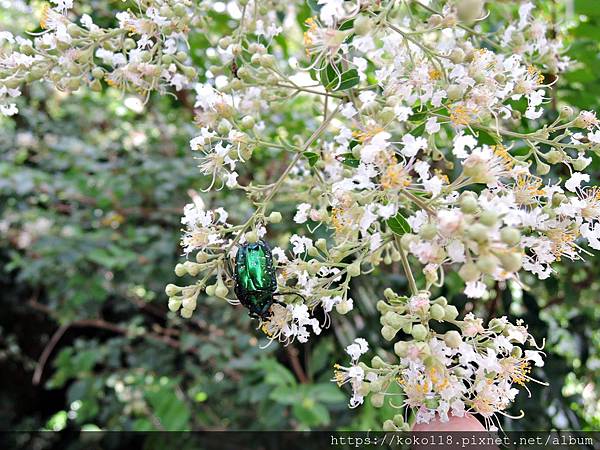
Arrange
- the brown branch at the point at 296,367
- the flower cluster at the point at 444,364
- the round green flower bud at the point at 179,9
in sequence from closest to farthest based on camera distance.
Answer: the flower cluster at the point at 444,364, the round green flower bud at the point at 179,9, the brown branch at the point at 296,367

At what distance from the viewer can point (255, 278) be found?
2.07ft

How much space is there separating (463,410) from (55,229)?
1744 mm

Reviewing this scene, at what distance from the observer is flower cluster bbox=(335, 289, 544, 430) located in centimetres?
57

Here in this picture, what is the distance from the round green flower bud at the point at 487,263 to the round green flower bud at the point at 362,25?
0.84 ft

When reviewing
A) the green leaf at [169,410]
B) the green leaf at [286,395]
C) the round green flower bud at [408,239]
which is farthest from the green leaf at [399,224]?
the green leaf at [169,410]

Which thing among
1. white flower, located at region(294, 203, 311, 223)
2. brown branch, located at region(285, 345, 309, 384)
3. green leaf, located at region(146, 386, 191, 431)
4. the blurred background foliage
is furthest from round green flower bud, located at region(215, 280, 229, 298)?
green leaf, located at region(146, 386, 191, 431)

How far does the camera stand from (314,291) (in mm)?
664

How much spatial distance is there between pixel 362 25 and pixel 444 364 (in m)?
0.34

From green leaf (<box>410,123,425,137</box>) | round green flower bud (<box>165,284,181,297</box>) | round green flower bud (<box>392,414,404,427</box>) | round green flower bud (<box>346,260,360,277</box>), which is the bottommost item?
round green flower bud (<box>392,414,404,427</box>)

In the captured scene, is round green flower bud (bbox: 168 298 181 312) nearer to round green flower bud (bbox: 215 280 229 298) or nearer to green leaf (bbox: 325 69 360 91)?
round green flower bud (bbox: 215 280 229 298)

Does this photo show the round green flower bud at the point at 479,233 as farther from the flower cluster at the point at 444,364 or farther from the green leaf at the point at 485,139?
the green leaf at the point at 485,139

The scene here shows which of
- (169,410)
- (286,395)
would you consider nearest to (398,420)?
(286,395)

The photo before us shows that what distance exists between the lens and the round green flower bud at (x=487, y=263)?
0.47 meters

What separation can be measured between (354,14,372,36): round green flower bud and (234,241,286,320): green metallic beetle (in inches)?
9.9
